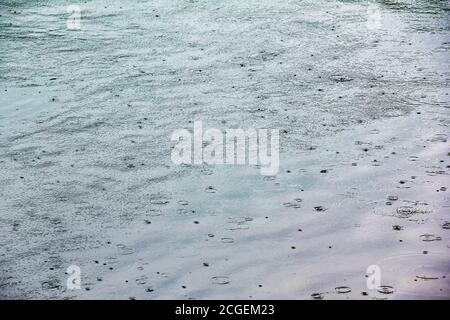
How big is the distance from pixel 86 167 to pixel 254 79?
9.34 feet

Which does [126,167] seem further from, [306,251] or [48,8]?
[48,8]

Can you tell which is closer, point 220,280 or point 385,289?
point 385,289

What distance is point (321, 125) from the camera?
23.6ft

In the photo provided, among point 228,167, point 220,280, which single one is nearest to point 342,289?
point 220,280

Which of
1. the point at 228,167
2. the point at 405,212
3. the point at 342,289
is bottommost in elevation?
the point at 342,289

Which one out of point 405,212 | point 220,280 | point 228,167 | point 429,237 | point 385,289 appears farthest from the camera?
point 228,167

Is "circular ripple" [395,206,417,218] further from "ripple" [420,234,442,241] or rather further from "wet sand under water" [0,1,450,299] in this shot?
"ripple" [420,234,442,241]

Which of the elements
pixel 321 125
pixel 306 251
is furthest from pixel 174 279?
pixel 321 125

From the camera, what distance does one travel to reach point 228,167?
6.50 meters

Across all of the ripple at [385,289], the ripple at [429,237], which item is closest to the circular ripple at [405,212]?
the ripple at [429,237]

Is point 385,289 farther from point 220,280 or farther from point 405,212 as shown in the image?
point 220,280

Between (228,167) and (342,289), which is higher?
(228,167)

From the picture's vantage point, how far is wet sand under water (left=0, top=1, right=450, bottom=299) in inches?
200
